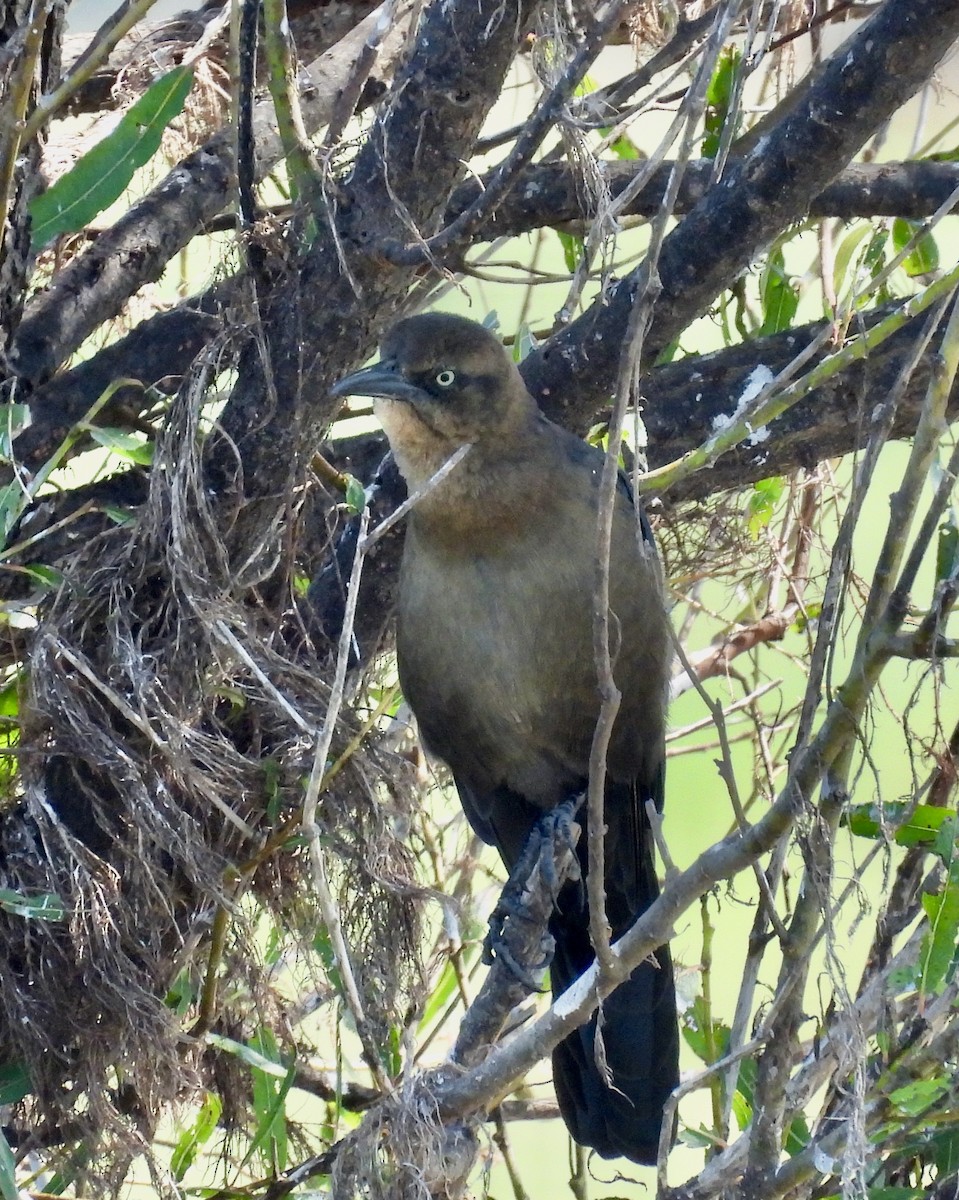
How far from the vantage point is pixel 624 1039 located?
339 cm

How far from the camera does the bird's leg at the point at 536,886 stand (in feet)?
9.41

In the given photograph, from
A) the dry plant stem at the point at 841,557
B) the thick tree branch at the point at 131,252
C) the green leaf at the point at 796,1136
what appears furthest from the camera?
the thick tree branch at the point at 131,252

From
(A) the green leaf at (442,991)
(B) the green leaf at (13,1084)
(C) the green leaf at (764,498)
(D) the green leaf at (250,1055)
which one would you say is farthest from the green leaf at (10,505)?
(C) the green leaf at (764,498)

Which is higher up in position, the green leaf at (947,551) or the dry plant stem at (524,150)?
the dry plant stem at (524,150)

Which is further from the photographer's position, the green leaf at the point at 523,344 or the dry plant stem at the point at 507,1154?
the green leaf at the point at 523,344

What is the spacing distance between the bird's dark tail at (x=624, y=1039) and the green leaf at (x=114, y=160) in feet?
5.86

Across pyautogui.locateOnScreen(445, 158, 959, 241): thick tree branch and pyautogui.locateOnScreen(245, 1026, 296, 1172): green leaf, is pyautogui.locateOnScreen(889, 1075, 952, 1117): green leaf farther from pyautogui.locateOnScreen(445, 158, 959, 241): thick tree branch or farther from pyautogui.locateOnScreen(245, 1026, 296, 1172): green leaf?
pyautogui.locateOnScreen(445, 158, 959, 241): thick tree branch

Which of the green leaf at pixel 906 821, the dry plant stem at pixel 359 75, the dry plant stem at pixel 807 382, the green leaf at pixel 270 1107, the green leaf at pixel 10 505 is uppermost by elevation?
the dry plant stem at pixel 359 75

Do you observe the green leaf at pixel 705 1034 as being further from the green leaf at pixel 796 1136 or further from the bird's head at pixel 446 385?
the bird's head at pixel 446 385

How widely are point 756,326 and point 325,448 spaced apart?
1331 mm

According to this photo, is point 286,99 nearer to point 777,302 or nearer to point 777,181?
point 777,181

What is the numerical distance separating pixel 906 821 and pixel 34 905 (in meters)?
1.52

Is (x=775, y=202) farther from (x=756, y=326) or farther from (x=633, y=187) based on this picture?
(x=756, y=326)

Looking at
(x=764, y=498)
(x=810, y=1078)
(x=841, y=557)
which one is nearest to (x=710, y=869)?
(x=841, y=557)
